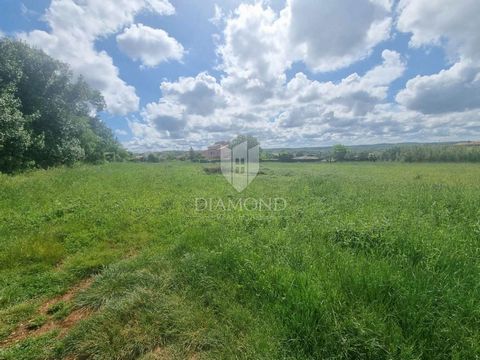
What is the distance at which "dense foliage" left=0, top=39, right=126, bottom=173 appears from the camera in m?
14.2

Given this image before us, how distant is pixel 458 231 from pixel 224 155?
20204 mm

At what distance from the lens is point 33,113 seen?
17.4 metres

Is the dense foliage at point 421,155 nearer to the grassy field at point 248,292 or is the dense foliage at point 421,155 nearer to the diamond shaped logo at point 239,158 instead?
the diamond shaped logo at point 239,158

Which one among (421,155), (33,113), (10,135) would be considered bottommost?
(421,155)

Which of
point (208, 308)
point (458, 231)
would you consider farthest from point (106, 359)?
point (458, 231)

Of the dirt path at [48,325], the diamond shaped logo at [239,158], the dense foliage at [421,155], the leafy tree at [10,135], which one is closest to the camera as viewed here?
the dirt path at [48,325]

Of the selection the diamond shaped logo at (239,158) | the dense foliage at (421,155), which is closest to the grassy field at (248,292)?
the diamond shaped logo at (239,158)

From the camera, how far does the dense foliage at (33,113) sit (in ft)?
46.8

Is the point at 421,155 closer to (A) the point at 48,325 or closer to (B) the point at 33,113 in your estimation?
(B) the point at 33,113

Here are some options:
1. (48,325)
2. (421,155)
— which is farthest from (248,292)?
(421,155)

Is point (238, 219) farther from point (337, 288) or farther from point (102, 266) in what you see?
point (337, 288)

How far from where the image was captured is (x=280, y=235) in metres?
4.76

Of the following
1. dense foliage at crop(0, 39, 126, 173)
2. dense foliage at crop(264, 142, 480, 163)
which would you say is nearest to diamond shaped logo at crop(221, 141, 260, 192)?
dense foliage at crop(0, 39, 126, 173)

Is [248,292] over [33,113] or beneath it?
beneath
